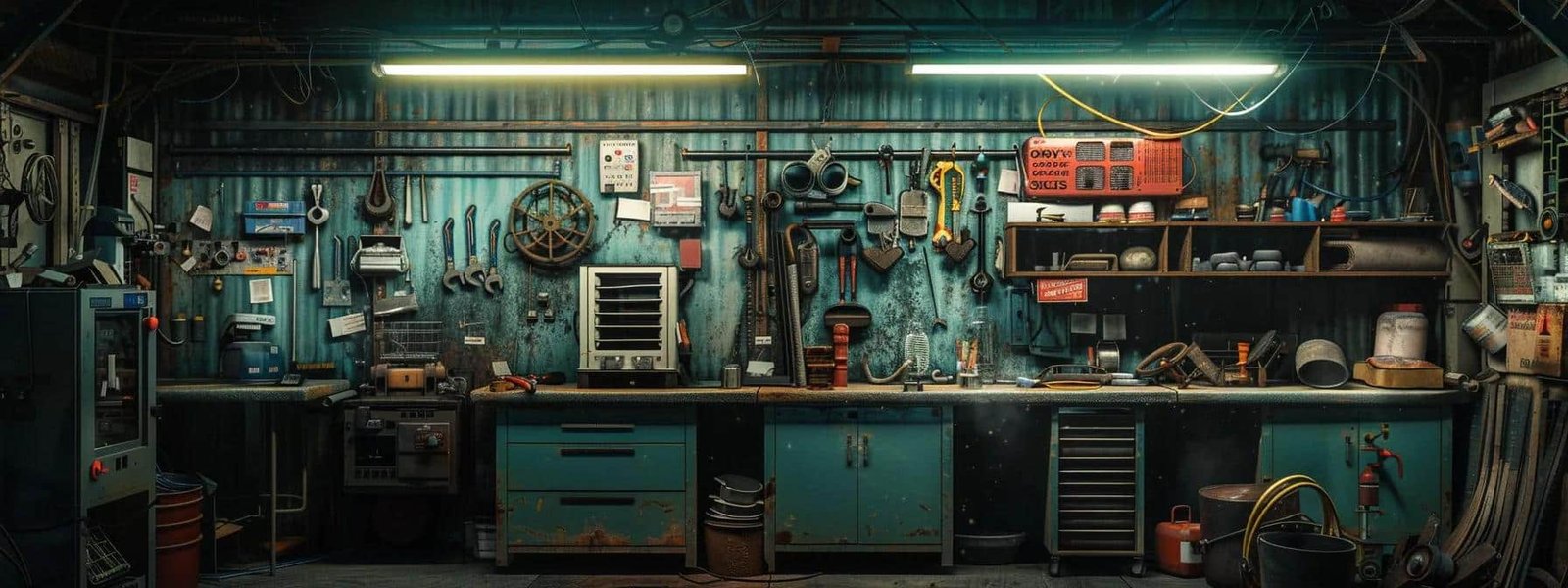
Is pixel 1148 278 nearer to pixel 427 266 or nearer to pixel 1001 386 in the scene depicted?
pixel 1001 386

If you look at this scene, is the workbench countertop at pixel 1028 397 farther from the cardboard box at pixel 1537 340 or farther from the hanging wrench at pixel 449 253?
the hanging wrench at pixel 449 253

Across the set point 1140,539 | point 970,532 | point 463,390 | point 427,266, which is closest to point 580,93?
point 427,266

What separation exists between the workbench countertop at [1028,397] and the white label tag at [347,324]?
1.07 m

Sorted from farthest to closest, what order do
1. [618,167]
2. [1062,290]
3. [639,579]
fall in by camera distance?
[618,167] → [1062,290] → [639,579]

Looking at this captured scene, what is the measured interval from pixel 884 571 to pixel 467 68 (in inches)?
130

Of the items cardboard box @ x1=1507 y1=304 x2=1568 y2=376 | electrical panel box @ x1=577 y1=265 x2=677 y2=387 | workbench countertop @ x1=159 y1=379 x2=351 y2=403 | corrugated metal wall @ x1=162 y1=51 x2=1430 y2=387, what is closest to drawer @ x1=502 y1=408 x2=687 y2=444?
electrical panel box @ x1=577 y1=265 x2=677 y2=387

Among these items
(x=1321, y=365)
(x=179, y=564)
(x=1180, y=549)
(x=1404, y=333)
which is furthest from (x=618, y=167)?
(x=1404, y=333)

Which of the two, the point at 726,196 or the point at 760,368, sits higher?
the point at 726,196

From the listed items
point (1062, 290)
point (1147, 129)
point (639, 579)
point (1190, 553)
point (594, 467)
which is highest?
point (1147, 129)

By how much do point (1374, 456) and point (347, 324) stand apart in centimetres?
547

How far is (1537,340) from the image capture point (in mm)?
4516

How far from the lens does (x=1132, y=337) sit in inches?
215

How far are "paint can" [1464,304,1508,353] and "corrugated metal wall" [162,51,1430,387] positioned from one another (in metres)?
0.49

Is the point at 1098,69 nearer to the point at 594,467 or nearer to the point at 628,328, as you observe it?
the point at 628,328
